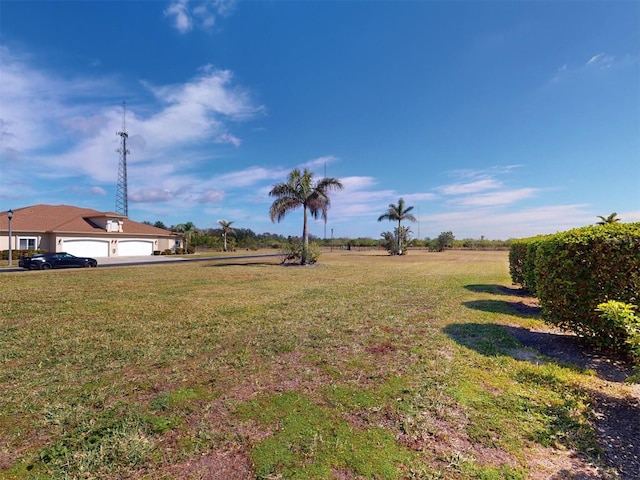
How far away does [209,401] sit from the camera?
3.33 metres

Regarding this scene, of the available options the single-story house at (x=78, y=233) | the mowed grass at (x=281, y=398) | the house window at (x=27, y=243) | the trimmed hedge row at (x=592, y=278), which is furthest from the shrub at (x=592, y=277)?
the house window at (x=27, y=243)

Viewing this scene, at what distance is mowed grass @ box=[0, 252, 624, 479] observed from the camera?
2439 mm

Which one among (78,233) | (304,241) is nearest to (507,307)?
(304,241)

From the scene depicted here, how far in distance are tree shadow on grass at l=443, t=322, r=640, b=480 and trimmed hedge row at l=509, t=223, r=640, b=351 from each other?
0.33 metres

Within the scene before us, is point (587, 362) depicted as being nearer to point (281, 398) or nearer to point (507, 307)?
point (507, 307)

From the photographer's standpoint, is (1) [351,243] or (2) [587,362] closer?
(2) [587,362]

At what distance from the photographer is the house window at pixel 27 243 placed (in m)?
27.2

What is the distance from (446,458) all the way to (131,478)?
2.32 m

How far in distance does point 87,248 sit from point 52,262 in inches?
465

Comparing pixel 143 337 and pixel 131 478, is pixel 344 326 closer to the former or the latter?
pixel 143 337

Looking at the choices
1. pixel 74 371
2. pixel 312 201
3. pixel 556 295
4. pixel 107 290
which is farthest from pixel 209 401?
pixel 312 201

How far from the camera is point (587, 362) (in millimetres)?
4609

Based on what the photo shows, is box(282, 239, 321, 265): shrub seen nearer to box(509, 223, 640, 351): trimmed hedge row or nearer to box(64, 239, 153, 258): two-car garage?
box(509, 223, 640, 351): trimmed hedge row

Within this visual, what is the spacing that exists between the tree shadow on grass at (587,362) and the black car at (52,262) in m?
23.5
